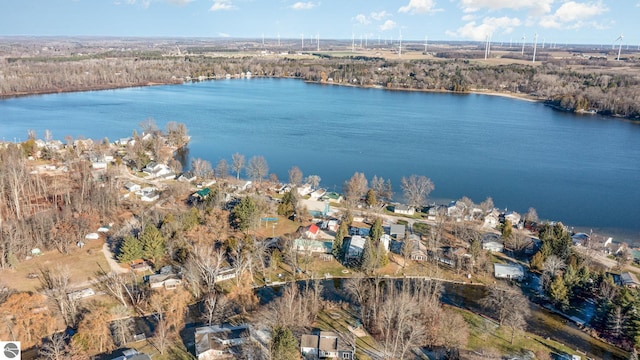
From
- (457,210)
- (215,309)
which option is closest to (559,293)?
(457,210)

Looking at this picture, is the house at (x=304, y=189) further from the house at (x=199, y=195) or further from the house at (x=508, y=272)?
the house at (x=508, y=272)

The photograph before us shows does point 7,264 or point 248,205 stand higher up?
point 248,205

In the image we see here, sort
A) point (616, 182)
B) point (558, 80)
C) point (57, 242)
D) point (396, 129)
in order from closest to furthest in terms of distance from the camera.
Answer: point (57, 242) < point (616, 182) < point (396, 129) < point (558, 80)

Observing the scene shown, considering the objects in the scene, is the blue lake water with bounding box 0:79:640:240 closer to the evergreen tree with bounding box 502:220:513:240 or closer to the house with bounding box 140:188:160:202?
the evergreen tree with bounding box 502:220:513:240

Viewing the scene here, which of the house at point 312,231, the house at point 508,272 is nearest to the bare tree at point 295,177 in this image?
the house at point 312,231

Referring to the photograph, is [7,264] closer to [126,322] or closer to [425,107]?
[126,322]

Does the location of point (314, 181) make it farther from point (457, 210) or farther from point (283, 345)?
point (283, 345)

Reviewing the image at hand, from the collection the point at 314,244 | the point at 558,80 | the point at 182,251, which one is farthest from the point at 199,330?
the point at 558,80
